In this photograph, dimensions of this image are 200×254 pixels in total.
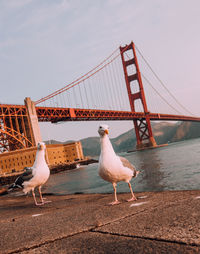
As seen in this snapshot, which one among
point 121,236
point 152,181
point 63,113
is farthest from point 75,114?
point 121,236

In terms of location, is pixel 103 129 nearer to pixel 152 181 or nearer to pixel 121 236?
pixel 121 236

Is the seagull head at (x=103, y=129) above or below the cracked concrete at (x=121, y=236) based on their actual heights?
above

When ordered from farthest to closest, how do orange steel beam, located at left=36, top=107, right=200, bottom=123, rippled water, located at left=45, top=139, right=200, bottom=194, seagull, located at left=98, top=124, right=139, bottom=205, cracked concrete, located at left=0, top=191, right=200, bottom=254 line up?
orange steel beam, located at left=36, top=107, right=200, bottom=123 → rippled water, located at left=45, top=139, right=200, bottom=194 → seagull, located at left=98, top=124, right=139, bottom=205 → cracked concrete, located at left=0, top=191, right=200, bottom=254

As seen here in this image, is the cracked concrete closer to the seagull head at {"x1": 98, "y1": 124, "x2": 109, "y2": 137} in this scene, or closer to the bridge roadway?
the seagull head at {"x1": 98, "y1": 124, "x2": 109, "y2": 137}

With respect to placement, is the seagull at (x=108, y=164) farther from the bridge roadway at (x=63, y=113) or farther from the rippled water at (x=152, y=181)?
the bridge roadway at (x=63, y=113)

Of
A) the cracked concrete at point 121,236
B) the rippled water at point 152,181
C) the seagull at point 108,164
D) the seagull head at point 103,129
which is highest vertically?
the seagull head at point 103,129

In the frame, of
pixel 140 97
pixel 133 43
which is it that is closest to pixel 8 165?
pixel 140 97

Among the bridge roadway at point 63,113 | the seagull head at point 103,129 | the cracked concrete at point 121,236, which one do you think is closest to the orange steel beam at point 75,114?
the bridge roadway at point 63,113

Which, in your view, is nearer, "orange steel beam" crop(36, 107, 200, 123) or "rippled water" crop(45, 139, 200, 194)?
"rippled water" crop(45, 139, 200, 194)

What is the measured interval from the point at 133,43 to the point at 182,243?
230 feet

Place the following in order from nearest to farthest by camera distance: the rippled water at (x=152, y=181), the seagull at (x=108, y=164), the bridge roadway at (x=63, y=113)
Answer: the seagull at (x=108, y=164) → the rippled water at (x=152, y=181) → the bridge roadway at (x=63, y=113)

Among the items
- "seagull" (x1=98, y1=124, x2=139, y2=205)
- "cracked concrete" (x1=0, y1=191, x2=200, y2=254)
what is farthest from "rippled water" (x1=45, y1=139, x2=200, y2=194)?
"cracked concrete" (x1=0, y1=191, x2=200, y2=254)

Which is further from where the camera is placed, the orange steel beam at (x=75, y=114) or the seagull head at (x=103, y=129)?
the orange steel beam at (x=75, y=114)

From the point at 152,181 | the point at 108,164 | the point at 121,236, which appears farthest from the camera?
the point at 152,181
